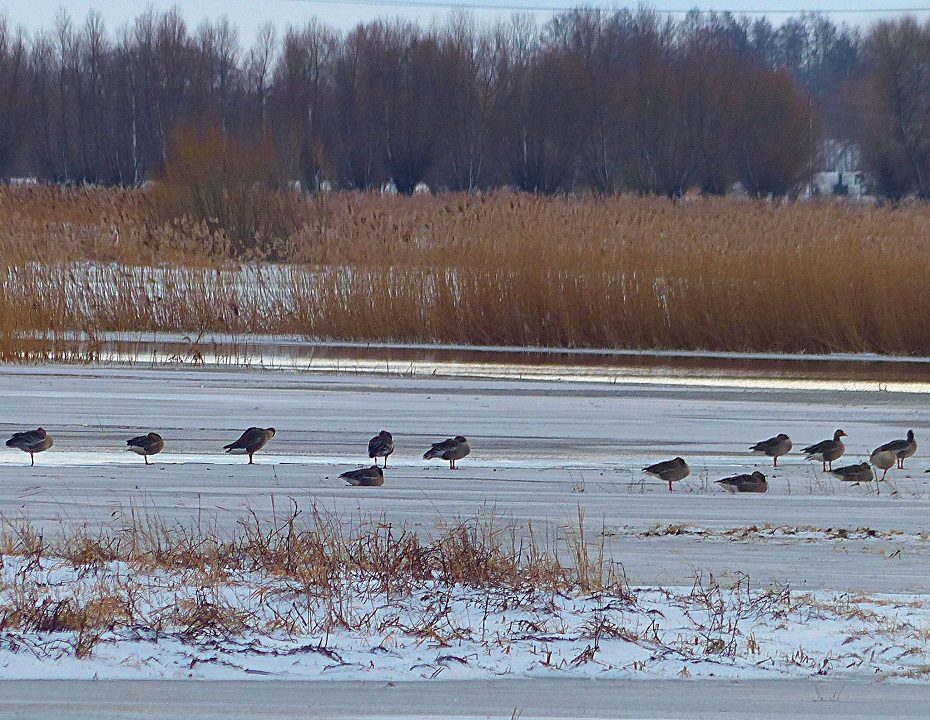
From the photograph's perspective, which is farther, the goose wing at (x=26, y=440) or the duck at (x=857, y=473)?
the goose wing at (x=26, y=440)

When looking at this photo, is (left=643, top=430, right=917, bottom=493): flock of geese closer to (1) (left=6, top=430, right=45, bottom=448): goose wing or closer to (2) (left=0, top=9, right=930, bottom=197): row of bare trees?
(1) (left=6, top=430, right=45, bottom=448): goose wing

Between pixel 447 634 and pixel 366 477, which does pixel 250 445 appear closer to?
pixel 366 477

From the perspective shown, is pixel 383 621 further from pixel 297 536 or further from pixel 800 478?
pixel 800 478

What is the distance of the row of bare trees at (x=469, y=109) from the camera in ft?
166

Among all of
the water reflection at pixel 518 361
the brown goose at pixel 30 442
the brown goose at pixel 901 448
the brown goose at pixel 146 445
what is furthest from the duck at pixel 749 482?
the water reflection at pixel 518 361

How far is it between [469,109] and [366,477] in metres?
46.4

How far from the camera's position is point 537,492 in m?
7.65

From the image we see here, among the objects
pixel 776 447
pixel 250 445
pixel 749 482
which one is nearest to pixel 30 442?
pixel 250 445

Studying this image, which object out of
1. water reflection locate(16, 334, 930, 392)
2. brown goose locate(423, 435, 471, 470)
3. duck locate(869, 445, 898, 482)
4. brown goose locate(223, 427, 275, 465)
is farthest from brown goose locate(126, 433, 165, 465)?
water reflection locate(16, 334, 930, 392)

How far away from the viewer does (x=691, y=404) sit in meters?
11.7

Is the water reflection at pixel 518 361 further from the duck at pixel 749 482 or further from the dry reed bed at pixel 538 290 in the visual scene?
the duck at pixel 749 482

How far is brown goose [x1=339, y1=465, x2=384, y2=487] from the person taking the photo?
7430 mm

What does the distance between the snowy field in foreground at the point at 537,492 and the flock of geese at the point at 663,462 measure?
97mm

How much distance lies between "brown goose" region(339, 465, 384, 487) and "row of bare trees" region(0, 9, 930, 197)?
41.6 m
